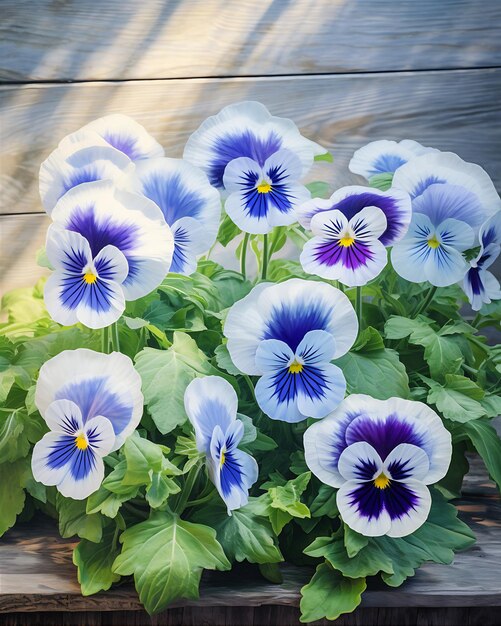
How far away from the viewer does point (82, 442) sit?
75 cm

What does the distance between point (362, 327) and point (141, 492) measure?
34 centimetres

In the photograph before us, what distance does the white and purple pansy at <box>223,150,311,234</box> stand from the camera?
905mm

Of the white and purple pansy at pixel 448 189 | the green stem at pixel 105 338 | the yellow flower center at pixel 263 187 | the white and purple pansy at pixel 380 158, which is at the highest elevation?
the yellow flower center at pixel 263 187

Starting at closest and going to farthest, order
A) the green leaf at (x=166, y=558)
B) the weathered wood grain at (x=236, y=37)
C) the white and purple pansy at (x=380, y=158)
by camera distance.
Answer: the green leaf at (x=166, y=558) → the white and purple pansy at (x=380, y=158) → the weathered wood grain at (x=236, y=37)

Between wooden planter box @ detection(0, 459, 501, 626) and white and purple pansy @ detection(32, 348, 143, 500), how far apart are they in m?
0.13

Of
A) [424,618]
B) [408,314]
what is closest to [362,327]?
[408,314]

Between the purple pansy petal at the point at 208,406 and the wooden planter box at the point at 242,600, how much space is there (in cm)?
17

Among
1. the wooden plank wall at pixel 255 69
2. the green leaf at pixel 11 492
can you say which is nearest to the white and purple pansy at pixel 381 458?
the green leaf at pixel 11 492

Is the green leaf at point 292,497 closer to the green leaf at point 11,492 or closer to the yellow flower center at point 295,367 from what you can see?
the yellow flower center at point 295,367

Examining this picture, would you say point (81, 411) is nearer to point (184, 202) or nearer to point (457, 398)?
point (184, 202)

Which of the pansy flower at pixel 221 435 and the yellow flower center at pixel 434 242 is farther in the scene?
the yellow flower center at pixel 434 242

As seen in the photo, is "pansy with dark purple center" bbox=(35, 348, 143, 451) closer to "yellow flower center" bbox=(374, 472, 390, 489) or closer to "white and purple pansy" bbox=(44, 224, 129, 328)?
"white and purple pansy" bbox=(44, 224, 129, 328)

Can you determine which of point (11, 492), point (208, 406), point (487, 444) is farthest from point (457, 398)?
point (11, 492)

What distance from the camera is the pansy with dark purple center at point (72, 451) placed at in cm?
73
